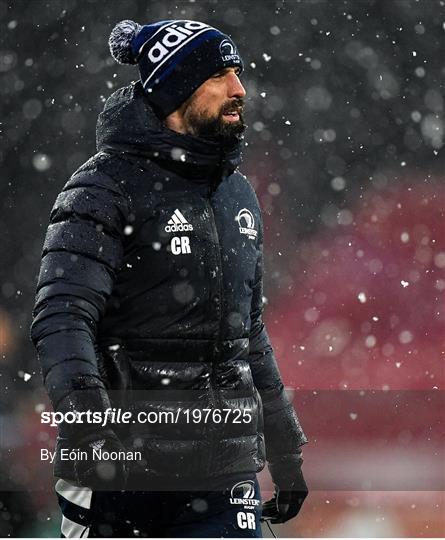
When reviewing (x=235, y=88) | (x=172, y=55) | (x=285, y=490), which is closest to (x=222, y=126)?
(x=235, y=88)

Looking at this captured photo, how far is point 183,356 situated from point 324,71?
310 inches

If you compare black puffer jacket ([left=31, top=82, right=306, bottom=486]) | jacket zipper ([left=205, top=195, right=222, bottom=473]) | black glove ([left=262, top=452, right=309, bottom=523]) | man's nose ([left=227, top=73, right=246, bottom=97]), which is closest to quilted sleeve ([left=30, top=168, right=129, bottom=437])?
black puffer jacket ([left=31, top=82, right=306, bottom=486])

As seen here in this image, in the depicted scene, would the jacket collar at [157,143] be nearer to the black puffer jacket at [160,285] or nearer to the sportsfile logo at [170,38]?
the black puffer jacket at [160,285]

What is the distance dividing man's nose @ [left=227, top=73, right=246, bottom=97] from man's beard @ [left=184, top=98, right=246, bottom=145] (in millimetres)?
22

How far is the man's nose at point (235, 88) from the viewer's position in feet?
11.3

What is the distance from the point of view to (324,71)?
1078 cm

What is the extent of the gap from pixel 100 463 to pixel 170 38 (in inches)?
61.3

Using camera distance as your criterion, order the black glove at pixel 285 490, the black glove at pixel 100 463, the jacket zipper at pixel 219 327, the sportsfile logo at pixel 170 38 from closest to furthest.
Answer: the black glove at pixel 100 463
the jacket zipper at pixel 219 327
the sportsfile logo at pixel 170 38
the black glove at pixel 285 490

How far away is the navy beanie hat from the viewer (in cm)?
355

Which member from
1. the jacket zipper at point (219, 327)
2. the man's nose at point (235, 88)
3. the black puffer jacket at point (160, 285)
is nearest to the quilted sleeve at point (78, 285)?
the black puffer jacket at point (160, 285)

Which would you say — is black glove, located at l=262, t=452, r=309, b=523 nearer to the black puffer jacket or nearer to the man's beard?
the black puffer jacket

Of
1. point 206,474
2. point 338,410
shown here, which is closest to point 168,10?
point 338,410

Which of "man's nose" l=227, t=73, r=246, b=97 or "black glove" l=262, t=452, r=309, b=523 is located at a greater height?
"man's nose" l=227, t=73, r=246, b=97

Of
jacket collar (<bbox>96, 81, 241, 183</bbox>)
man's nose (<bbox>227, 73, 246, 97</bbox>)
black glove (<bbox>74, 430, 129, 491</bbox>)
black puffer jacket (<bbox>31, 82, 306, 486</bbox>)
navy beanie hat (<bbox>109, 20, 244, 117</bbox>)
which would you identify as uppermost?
navy beanie hat (<bbox>109, 20, 244, 117</bbox>)
